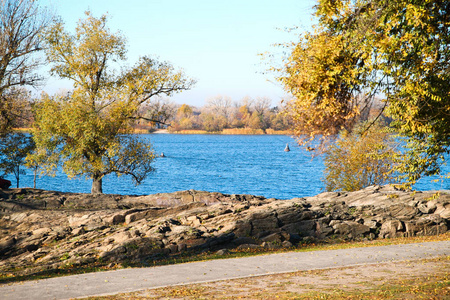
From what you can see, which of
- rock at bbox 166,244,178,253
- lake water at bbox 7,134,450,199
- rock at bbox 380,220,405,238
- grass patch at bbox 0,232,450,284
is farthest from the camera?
lake water at bbox 7,134,450,199

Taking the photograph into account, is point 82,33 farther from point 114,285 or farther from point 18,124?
point 114,285

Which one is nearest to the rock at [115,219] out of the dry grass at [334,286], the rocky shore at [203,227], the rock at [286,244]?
the rocky shore at [203,227]

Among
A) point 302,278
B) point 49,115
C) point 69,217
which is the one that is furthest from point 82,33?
point 302,278

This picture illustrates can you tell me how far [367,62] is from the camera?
11805 mm

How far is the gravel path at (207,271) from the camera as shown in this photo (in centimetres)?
1302

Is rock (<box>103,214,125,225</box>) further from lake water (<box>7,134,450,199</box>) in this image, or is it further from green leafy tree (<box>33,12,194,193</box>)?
lake water (<box>7,134,450,199</box>)

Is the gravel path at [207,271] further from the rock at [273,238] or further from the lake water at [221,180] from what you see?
the lake water at [221,180]

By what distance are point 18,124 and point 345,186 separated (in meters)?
28.5

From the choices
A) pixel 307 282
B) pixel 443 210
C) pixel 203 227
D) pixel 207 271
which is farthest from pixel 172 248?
pixel 443 210

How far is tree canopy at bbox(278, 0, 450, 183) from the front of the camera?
1162 centimetres

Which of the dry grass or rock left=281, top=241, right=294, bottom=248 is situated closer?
the dry grass

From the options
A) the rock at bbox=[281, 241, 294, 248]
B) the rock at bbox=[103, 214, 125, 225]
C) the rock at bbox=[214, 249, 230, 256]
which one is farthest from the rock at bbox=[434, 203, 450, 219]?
the rock at bbox=[103, 214, 125, 225]

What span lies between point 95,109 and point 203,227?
17.0 m

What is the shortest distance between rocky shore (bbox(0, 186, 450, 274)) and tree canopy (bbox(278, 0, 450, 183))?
7253 mm
